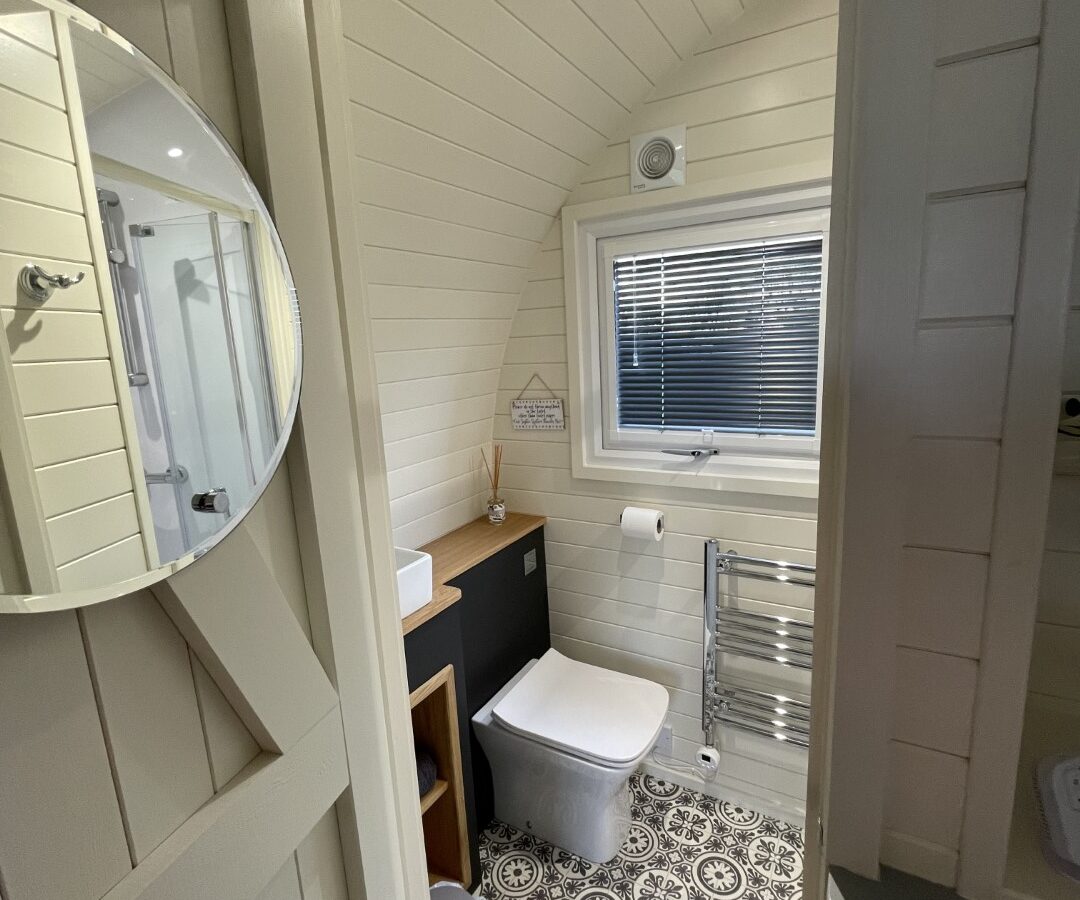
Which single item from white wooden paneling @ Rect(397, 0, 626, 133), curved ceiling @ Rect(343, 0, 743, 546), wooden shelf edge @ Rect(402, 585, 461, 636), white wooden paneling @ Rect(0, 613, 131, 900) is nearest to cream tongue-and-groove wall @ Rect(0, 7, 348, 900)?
white wooden paneling @ Rect(0, 613, 131, 900)

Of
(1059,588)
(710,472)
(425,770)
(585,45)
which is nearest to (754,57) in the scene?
(585,45)

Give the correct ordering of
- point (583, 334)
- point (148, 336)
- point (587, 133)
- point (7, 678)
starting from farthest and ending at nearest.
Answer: point (583, 334)
point (587, 133)
point (148, 336)
point (7, 678)

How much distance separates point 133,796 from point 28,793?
0.34 ft

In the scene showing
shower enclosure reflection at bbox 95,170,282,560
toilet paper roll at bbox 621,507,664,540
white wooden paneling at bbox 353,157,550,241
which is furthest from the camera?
toilet paper roll at bbox 621,507,664,540

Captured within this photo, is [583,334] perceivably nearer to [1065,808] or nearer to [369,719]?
[369,719]

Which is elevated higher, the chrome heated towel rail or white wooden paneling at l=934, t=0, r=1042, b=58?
white wooden paneling at l=934, t=0, r=1042, b=58

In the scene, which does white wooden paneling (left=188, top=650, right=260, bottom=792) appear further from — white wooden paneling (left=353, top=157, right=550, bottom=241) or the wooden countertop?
white wooden paneling (left=353, top=157, right=550, bottom=241)

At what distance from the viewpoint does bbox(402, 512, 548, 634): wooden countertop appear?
4.89 ft

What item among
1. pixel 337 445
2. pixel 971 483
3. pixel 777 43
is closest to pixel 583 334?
pixel 777 43

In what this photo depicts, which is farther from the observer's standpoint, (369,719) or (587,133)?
(587,133)

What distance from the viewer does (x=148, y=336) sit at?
527 millimetres

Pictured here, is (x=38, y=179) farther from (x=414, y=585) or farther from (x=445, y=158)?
(x=414, y=585)

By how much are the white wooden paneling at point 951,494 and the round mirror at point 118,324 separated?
0.67m

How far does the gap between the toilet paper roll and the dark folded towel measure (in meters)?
0.94
